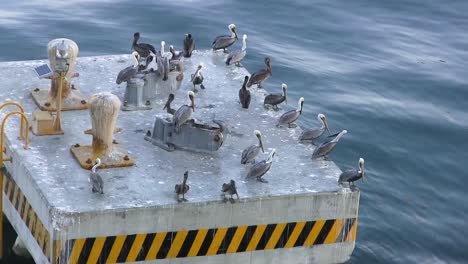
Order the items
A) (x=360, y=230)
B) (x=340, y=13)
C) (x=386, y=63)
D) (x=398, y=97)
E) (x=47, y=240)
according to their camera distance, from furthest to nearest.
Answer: (x=340, y=13) → (x=386, y=63) → (x=398, y=97) → (x=360, y=230) → (x=47, y=240)

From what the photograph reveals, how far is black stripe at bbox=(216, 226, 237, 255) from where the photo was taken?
93.1 ft

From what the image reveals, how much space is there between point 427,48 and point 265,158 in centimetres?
2314

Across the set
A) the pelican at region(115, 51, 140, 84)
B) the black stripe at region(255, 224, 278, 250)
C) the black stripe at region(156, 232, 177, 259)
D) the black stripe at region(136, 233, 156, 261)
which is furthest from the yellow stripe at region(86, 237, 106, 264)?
the pelican at region(115, 51, 140, 84)

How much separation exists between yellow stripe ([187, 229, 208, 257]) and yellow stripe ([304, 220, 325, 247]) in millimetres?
2393

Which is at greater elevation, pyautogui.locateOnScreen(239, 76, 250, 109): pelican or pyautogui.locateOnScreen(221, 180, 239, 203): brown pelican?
pyautogui.locateOnScreen(239, 76, 250, 109): pelican

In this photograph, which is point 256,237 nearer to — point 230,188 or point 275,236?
point 275,236

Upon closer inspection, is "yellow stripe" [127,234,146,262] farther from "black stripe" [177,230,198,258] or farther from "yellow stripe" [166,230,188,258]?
"black stripe" [177,230,198,258]

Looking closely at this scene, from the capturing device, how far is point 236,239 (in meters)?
28.5

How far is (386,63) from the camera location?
49625 mm

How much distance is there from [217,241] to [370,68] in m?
21.5

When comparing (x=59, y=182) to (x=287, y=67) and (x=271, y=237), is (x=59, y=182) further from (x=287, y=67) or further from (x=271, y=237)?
(x=287, y=67)

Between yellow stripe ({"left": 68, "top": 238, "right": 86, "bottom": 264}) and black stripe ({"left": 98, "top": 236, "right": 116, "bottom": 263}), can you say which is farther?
black stripe ({"left": 98, "top": 236, "right": 116, "bottom": 263})

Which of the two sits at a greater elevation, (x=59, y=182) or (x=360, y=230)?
(x=59, y=182)

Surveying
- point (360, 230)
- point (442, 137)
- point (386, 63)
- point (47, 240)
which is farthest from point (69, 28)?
point (47, 240)
